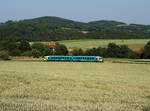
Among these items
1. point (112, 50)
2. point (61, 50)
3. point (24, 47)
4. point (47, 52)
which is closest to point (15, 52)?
point (24, 47)

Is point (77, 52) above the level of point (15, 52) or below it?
below

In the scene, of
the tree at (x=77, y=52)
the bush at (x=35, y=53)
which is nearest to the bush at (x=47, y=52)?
the bush at (x=35, y=53)

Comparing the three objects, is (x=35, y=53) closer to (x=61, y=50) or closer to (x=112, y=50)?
(x=61, y=50)

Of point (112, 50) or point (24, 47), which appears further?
point (24, 47)

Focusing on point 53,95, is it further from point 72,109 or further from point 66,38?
point 66,38

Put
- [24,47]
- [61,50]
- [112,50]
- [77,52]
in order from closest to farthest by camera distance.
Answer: [112,50]
[77,52]
[24,47]
[61,50]

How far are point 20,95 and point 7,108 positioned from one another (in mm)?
5531

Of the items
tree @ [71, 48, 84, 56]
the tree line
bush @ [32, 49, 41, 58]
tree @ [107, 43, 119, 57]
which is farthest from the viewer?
tree @ [71, 48, 84, 56]

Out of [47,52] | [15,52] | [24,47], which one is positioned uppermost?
[24,47]

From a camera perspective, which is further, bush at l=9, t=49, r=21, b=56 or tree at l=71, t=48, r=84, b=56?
bush at l=9, t=49, r=21, b=56

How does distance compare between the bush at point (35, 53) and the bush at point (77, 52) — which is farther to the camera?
the bush at point (77, 52)

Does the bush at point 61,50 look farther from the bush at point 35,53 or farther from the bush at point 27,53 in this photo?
the bush at point 27,53

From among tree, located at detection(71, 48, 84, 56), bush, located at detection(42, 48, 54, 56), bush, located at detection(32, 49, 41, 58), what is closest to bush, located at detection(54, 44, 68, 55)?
tree, located at detection(71, 48, 84, 56)

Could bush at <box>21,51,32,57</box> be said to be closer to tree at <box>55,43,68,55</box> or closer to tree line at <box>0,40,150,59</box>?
tree line at <box>0,40,150,59</box>
